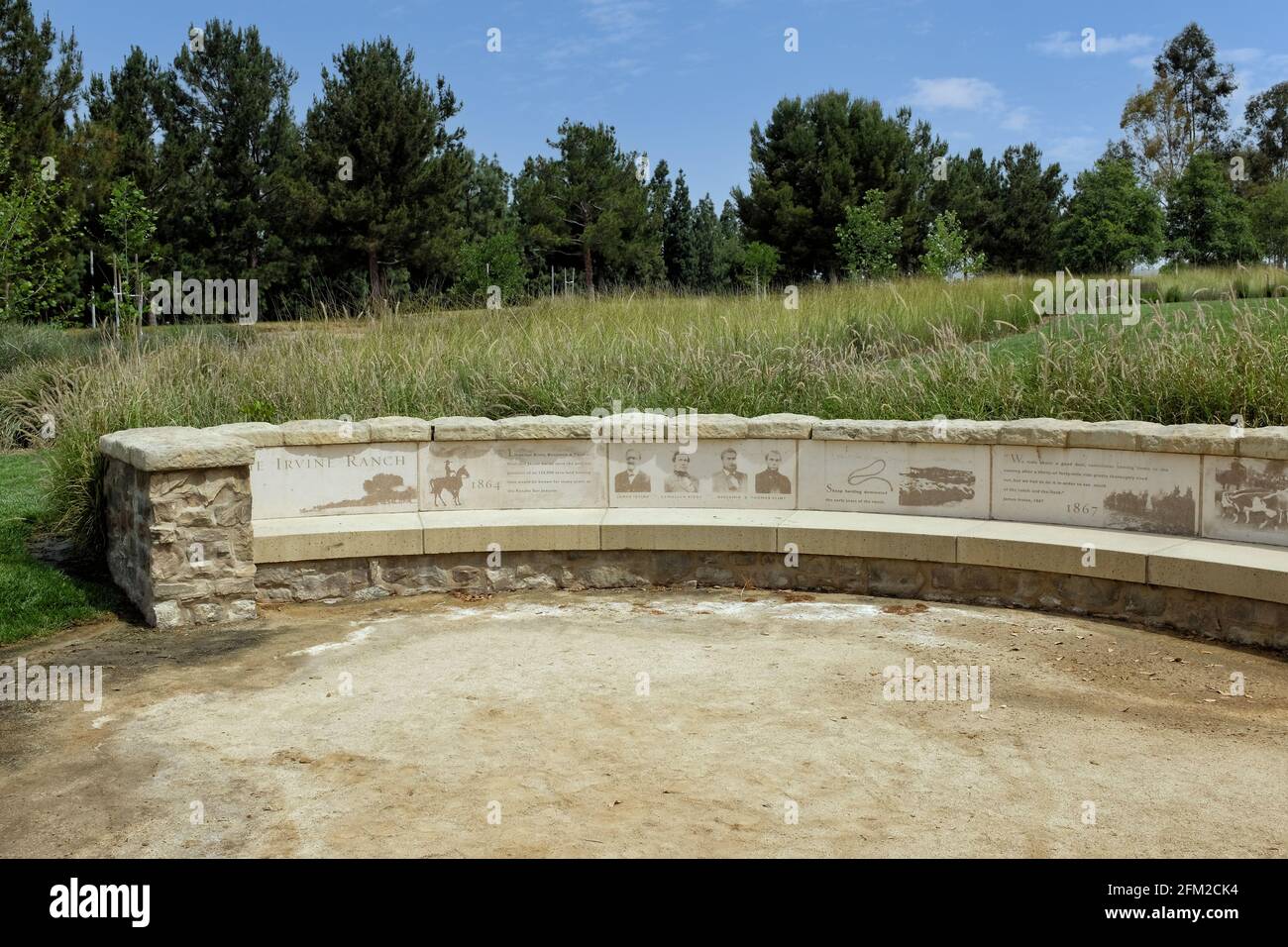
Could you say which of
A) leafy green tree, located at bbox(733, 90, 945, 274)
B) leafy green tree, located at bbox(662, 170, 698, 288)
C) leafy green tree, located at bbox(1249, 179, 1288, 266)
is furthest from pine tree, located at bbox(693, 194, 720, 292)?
leafy green tree, located at bbox(1249, 179, 1288, 266)

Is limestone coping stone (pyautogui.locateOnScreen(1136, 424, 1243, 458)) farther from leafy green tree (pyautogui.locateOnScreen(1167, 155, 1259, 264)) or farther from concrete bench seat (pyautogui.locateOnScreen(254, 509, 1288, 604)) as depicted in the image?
leafy green tree (pyautogui.locateOnScreen(1167, 155, 1259, 264))

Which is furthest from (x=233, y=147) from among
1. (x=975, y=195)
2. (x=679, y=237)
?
(x=975, y=195)

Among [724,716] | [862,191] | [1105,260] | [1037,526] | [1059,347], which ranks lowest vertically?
[724,716]

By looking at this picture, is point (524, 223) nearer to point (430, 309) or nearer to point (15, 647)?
point (430, 309)

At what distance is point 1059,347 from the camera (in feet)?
27.8

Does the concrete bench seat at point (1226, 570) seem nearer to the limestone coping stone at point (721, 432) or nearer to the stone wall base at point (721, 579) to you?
the stone wall base at point (721, 579)

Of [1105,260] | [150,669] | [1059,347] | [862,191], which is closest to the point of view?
[150,669]

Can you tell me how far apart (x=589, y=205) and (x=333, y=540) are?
33306mm

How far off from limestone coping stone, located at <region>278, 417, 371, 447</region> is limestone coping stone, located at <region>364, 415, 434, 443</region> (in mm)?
49

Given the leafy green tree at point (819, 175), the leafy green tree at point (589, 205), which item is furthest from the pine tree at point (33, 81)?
the leafy green tree at point (819, 175)

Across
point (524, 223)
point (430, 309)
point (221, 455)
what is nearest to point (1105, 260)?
point (524, 223)

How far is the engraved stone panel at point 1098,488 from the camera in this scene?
6879mm

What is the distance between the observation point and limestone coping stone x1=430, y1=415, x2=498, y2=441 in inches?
303

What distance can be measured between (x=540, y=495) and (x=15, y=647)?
125 inches
